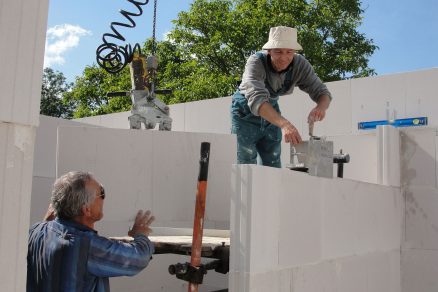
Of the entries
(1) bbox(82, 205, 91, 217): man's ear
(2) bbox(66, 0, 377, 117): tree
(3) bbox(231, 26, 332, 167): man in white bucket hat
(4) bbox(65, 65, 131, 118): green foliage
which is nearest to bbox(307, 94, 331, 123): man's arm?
(3) bbox(231, 26, 332, 167): man in white bucket hat

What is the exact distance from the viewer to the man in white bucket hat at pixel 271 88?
3.27 meters

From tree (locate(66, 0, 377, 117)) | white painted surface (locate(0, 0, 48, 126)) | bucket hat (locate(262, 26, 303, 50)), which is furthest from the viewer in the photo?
tree (locate(66, 0, 377, 117))

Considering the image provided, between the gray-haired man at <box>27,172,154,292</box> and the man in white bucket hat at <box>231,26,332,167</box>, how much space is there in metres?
1.49

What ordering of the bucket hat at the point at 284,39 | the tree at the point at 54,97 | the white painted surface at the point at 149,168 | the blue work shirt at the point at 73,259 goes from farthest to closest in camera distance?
the tree at the point at 54,97
the white painted surface at the point at 149,168
the bucket hat at the point at 284,39
the blue work shirt at the point at 73,259

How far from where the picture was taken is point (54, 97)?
3044 cm

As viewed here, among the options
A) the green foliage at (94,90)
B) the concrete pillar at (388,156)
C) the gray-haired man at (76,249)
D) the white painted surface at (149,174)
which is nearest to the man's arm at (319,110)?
the white painted surface at (149,174)

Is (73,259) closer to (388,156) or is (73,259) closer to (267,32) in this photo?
(388,156)

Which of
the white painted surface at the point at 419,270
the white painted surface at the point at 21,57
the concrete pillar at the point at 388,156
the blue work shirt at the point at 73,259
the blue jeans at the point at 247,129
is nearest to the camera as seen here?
the white painted surface at the point at 21,57

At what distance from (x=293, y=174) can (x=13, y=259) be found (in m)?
Answer: 1.62

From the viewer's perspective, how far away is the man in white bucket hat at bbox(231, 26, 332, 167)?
327 centimetres

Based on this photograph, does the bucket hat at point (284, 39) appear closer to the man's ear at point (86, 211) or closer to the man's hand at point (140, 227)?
the man's hand at point (140, 227)

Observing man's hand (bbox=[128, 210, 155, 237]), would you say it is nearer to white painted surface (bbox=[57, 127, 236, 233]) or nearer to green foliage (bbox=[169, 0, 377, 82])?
white painted surface (bbox=[57, 127, 236, 233])

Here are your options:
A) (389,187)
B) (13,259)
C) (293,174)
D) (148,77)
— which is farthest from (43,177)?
(13,259)

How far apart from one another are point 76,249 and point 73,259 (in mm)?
35
